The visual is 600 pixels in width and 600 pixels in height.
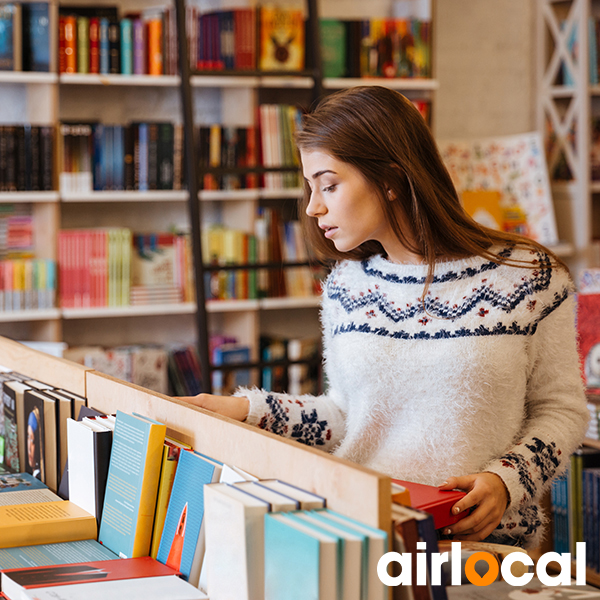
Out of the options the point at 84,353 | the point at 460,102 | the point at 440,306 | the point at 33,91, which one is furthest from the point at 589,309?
the point at 33,91

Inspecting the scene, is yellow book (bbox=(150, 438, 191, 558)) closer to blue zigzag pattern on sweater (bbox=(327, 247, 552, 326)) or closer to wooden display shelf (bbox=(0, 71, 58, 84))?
blue zigzag pattern on sweater (bbox=(327, 247, 552, 326))

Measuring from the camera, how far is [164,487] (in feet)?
3.44

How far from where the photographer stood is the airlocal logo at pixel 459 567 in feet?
2.49

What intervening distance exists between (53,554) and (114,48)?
2376 mm

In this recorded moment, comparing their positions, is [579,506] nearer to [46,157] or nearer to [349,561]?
[349,561]

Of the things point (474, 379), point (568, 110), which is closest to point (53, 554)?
point (474, 379)

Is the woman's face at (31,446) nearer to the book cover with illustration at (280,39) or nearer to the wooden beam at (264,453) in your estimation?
the wooden beam at (264,453)

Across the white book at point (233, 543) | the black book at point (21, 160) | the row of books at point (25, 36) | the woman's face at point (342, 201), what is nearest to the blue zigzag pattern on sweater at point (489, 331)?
the woman's face at point (342, 201)

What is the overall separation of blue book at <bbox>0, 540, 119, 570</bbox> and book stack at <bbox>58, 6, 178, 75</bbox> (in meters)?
2.29

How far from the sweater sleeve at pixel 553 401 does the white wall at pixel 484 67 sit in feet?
8.46

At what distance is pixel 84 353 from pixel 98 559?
2129 millimetres

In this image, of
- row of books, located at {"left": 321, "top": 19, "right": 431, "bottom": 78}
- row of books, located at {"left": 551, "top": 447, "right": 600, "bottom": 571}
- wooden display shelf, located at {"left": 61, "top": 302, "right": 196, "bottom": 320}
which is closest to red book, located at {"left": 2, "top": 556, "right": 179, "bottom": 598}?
row of books, located at {"left": 551, "top": 447, "right": 600, "bottom": 571}

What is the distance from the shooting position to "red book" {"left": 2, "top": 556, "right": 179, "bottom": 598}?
93 centimetres

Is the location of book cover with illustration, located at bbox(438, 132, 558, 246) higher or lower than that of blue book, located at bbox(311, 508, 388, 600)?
higher
